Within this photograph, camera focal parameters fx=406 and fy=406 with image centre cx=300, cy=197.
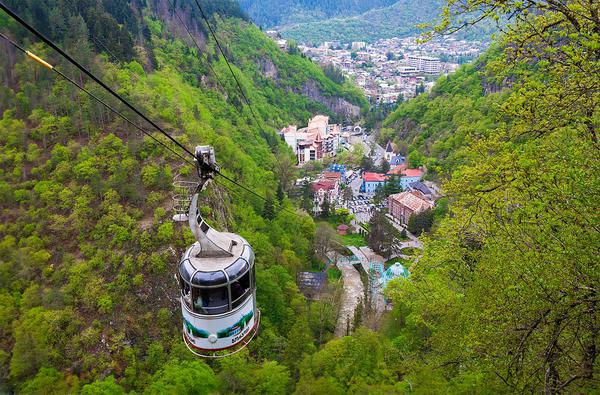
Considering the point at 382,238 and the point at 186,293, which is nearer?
the point at 186,293

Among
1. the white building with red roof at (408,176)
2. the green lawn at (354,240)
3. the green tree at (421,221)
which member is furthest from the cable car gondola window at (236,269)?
the white building with red roof at (408,176)

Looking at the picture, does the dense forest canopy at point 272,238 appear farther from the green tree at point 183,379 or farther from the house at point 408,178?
the house at point 408,178

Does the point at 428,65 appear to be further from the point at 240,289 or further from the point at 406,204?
the point at 240,289

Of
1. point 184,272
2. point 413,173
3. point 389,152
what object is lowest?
point 413,173

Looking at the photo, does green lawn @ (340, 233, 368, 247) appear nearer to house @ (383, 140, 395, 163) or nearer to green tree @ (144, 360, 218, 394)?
green tree @ (144, 360, 218, 394)

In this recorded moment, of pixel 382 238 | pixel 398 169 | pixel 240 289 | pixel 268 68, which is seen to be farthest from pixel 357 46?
pixel 240 289

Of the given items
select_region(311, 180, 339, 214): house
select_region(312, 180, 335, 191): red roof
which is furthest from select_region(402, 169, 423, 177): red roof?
select_region(312, 180, 335, 191): red roof
